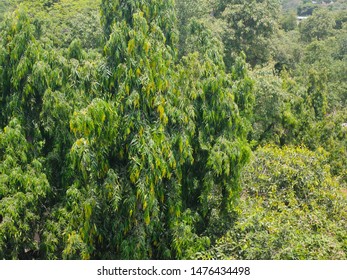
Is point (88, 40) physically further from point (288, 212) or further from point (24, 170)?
point (288, 212)

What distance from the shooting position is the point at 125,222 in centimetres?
724

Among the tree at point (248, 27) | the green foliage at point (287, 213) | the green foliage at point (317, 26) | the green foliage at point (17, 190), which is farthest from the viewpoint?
the green foliage at point (317, 26)

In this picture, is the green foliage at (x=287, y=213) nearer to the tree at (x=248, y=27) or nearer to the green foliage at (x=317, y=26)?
the tree at (x=248, y=27)

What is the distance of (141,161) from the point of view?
6.86 metres

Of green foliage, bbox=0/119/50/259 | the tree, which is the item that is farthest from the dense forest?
the tree

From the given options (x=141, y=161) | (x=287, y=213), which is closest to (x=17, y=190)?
A: (x=141, y=161)

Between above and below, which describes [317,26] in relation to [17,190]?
below

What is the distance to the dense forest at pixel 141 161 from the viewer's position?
6980 millimetres

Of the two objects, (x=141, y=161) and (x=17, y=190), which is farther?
(x=17, y=190)

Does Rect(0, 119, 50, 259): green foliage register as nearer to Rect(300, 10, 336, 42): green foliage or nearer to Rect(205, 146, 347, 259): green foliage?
Rect(205, 146, 347, 259): green foliage

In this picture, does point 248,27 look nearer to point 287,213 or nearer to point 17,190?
point 287,213

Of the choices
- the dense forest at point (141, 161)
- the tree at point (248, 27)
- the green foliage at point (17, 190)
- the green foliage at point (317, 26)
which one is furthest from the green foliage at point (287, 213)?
the green foliage at point (317, 26)

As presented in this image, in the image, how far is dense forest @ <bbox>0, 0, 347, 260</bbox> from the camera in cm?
698

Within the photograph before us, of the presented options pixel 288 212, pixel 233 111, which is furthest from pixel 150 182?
pixel 288 212
